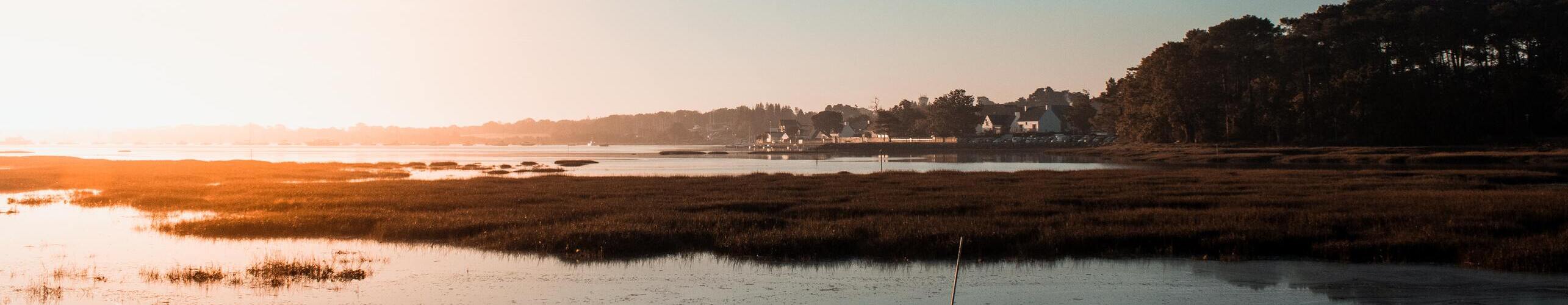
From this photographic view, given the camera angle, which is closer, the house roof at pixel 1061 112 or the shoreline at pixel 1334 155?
the shoreline at pixel 1334 155

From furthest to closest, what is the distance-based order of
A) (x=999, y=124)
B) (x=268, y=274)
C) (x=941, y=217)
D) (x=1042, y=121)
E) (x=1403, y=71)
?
(x=999, y=124), (x=1042, y=121), (x=1403, y=71), (x=941, y=217), (x=268, y=274)

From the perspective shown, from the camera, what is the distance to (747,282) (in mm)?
18000

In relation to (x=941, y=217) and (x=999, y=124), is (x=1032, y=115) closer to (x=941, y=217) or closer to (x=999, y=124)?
(x=999, y=124)

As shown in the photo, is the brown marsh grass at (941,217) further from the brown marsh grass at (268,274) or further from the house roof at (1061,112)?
the house roof at (1061,112)

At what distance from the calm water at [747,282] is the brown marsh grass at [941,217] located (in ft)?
4.59

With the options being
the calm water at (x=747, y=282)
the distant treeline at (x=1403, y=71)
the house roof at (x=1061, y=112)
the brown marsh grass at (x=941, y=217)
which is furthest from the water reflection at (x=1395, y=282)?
the house roof at (x=1061, y=112)

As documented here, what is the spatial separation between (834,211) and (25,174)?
58.3 m

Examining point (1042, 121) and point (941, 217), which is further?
point (1042, 121)

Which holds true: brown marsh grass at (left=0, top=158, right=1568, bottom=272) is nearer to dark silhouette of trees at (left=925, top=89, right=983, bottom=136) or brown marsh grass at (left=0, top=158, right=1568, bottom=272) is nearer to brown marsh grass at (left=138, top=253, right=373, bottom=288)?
brown marsh grass at (left=138, top=253, right=373, bottom=288)

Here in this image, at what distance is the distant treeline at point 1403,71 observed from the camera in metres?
77.9

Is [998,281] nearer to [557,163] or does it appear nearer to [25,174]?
[25,174]

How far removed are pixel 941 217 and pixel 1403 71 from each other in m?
73.4

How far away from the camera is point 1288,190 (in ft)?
122

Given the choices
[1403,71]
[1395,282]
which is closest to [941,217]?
[1395,282]
